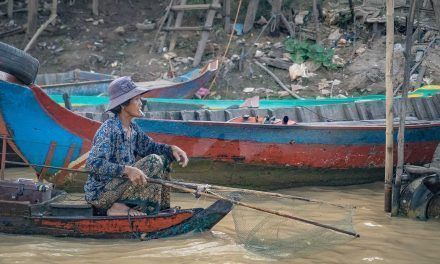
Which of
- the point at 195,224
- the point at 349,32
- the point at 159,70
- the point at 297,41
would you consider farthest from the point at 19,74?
the point at 349,32

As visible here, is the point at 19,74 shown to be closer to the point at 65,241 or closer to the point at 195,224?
the point at 65,241

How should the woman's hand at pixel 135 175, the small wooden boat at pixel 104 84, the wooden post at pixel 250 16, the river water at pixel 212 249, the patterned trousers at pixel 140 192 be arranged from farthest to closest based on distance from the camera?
the wooden post at pixel 250 16
the small wooden boat at pixel 104 84
the patterned trousers at pixel 140 192
the river water at pixel 212 249
the woman's hand at pixel 135 175

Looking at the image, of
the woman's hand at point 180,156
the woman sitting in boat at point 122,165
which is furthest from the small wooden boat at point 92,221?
the woman's hand at point 180,156

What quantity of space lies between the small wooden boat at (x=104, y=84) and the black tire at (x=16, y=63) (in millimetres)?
4550

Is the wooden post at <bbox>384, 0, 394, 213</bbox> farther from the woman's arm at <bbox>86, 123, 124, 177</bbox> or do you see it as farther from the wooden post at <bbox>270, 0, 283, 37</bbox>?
the wooden post at <bbox>270, 0, 283, 37</bbox>

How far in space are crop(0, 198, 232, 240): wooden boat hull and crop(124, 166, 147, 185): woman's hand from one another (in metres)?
0.47

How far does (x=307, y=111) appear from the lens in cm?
930

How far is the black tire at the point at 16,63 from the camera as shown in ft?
21.7

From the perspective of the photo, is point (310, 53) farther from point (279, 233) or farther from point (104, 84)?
point (279, 233)

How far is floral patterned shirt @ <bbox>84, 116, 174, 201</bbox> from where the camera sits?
17.0ft

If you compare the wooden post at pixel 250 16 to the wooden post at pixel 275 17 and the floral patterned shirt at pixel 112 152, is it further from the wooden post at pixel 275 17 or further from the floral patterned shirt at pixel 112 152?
the floral patterned shirt at pixel 112 152

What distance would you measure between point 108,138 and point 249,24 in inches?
381

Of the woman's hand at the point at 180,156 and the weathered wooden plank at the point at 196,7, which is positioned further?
the weathered wooden plank at the point at 196,7

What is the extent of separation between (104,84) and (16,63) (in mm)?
5688
